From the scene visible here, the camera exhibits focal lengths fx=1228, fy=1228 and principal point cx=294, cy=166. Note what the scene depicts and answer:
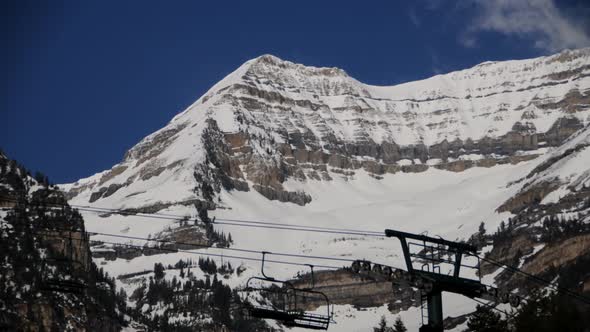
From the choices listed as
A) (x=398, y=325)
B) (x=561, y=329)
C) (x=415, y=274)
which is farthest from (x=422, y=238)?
(x=398, y=325)

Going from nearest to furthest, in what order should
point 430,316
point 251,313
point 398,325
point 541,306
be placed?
point 430,316
point 251,313
point 541,306
point 398,325

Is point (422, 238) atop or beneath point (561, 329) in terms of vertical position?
atop

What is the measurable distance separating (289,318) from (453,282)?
35.4 ft

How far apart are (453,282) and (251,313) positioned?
44.1 feet

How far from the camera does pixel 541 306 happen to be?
121 m

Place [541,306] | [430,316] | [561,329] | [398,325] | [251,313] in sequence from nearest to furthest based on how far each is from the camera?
1. [430,316]
2. [251,313]
3. [561,329]
4. [541,306]
5. [398,325]

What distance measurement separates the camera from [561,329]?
107438mm

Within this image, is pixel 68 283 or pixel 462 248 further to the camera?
pixel 68 283

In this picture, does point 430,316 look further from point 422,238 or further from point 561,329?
point 561,329

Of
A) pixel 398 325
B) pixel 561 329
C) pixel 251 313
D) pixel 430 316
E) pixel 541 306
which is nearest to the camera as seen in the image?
pixel 430 316

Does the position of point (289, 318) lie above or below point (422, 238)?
below

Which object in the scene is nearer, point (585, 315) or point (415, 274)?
point (415, 274)

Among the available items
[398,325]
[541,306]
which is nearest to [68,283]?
[541,306]

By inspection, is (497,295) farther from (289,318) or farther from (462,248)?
(289,318)
